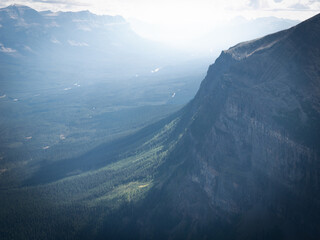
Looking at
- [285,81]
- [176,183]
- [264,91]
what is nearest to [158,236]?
[176,183]

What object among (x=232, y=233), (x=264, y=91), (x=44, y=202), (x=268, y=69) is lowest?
(x=44, y=202)

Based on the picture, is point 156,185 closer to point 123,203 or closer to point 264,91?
point 123,203

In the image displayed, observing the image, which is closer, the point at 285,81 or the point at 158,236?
the point at 285,81

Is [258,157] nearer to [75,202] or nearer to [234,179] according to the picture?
[234,179]

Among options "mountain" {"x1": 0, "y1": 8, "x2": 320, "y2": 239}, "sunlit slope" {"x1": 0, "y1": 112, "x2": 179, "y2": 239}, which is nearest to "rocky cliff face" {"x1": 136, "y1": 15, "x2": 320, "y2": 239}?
"mountain" {"x1": 0, "y1": 8, "x2": 320, "y2": 239}

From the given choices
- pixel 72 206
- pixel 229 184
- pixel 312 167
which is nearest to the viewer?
pixel 312 167

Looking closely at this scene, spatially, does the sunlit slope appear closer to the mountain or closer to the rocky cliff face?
the mountain

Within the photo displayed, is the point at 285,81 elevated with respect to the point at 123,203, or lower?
elevated
